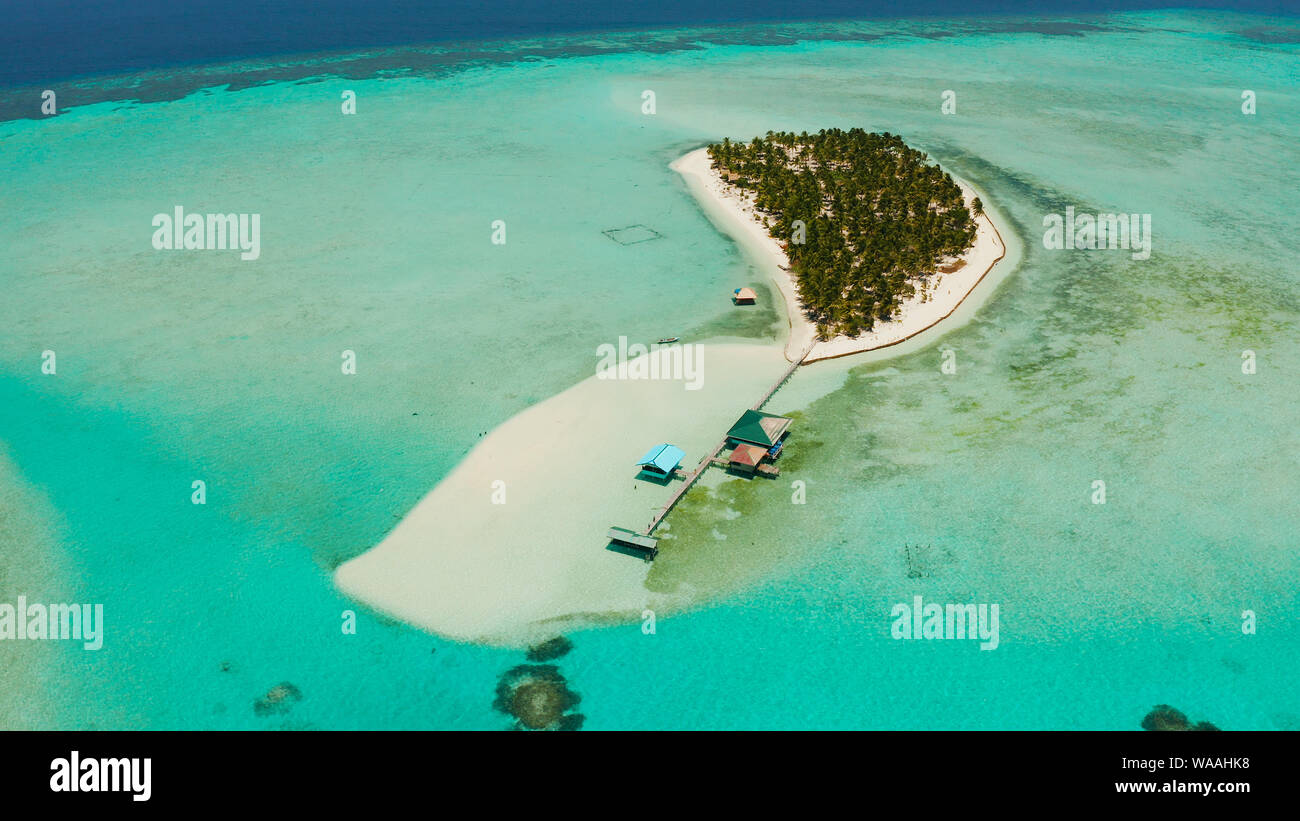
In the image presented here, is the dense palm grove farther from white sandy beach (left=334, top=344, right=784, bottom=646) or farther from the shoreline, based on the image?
white sandy beach (left=334, top=344, right=784, bottom=646)

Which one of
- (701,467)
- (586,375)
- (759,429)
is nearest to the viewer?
(701,467)

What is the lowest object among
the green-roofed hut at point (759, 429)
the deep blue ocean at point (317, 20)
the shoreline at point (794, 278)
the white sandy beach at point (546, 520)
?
the white sandy beach at point (546, 520)

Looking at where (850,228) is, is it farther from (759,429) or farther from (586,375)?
(759,429)

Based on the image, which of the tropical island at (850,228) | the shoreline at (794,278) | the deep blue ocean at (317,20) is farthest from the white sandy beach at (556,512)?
the deep blue ocean at (317,20)

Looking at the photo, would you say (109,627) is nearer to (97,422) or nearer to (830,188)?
(97,422)

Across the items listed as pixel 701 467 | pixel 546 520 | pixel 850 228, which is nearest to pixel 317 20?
pixel 850 228

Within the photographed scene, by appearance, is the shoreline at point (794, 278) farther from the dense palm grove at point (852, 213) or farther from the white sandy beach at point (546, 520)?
the white sandy beach at point (546, 520)
